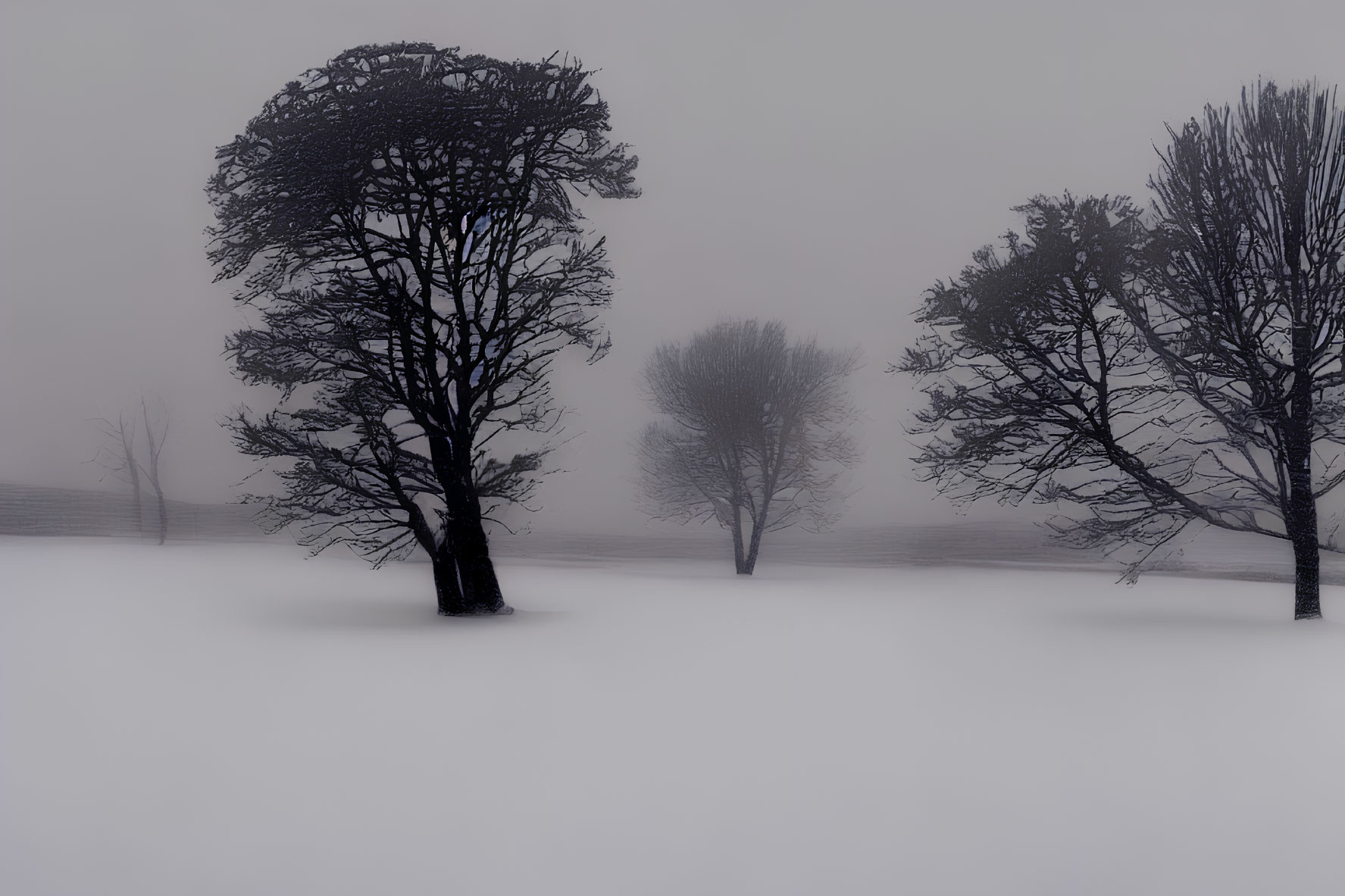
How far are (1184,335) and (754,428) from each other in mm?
10685

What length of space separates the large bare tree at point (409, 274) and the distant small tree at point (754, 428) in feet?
30.9

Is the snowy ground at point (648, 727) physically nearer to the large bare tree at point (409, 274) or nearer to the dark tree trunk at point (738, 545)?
the large bare tree at point (409, 274)

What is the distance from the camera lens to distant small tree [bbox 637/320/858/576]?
69.2ft

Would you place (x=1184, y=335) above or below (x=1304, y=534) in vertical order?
above

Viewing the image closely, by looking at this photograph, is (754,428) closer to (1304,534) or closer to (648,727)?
(1304,534)

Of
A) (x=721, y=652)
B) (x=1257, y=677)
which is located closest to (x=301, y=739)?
(x=721, y=652)

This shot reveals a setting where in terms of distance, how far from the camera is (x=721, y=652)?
904cm

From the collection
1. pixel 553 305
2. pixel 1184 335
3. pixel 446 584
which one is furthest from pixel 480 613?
pixel 1184 335

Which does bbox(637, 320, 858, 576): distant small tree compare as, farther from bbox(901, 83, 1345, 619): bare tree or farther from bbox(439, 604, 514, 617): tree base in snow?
bbox(439, 604, 514, 617): tree base in snow

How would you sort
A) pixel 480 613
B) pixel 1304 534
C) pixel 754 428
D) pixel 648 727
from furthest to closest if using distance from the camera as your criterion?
pixel 754 428
pixel 480 613
pixel 1304 534
pixel 648 727

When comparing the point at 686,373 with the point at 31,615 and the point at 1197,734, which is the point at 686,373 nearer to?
the point at 31,615

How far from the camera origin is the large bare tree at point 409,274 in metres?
10.8

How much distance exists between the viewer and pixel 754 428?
69.0 ft

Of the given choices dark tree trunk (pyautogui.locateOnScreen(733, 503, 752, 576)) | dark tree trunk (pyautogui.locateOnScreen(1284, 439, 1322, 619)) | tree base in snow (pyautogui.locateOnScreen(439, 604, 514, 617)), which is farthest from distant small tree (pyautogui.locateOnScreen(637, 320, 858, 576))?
dark tree trunk (pyautogui.locateOnScreen(1284, 439, 1322, 619))
